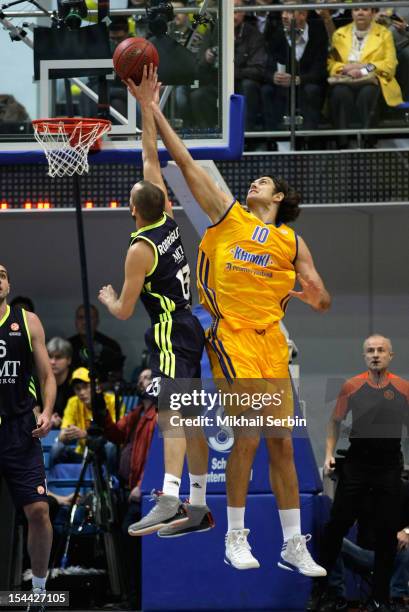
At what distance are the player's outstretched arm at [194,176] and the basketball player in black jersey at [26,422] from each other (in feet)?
4.86

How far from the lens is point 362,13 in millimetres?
11305

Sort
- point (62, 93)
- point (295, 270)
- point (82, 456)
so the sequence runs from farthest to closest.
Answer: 1. point (82, 456)
2. point (62, 93)
3. point (295, 270)

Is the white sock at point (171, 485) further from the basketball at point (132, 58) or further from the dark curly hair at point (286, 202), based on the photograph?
the basketball at point (132, 58)

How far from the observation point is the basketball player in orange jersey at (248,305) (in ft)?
24.9

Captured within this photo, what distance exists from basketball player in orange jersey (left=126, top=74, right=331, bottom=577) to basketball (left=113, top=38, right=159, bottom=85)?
21 cm

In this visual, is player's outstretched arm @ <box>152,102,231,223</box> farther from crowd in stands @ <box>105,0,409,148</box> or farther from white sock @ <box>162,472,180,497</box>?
crowd in stands @ <box>105,0,409,148</box>

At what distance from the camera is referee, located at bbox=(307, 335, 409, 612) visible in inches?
348

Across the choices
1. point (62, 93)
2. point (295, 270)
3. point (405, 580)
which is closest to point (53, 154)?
point (62, 93)

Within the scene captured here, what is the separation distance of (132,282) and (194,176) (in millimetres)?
781

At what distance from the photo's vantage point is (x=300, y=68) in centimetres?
1136

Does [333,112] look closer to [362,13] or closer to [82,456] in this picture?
[362,13]

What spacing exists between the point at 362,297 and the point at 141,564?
4.05m

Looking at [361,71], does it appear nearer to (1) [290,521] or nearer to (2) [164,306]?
(2) [164,306]

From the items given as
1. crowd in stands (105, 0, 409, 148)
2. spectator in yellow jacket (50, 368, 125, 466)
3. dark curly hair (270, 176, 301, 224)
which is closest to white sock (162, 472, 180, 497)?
dark curly hair (270, 176, 301, 224)
